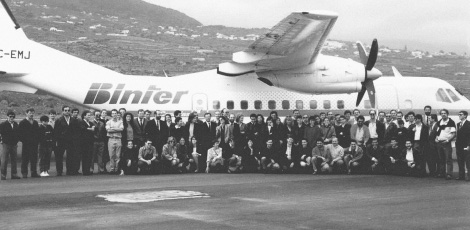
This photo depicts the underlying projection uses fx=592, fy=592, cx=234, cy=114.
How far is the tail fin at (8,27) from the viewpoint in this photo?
2019 centimetres

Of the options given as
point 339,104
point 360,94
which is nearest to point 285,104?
point 339,104

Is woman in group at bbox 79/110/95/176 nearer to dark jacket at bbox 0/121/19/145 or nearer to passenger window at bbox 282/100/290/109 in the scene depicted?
dark jacket at bbox 0/121/19/145

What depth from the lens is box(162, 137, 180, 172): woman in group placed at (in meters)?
17.2

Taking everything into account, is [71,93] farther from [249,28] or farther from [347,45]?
[249,28]

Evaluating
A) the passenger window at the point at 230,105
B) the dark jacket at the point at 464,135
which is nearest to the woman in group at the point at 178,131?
the passenger window at the point at 230,105

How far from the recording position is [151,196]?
40.1ft

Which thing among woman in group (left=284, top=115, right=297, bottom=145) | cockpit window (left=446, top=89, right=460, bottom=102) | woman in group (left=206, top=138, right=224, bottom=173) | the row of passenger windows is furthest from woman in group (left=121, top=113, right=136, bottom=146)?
cockpit window (left=446, top=89, right=460, bottom=102)

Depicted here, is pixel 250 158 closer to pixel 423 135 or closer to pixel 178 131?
pixel 178 131

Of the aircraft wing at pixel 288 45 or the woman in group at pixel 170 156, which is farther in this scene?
the woman in group at pixel 170 156

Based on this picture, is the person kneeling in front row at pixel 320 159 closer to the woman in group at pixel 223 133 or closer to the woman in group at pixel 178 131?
the woman in group at pixel 223 133

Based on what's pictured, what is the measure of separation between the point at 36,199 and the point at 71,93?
9477mm

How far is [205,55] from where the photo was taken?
8206cm

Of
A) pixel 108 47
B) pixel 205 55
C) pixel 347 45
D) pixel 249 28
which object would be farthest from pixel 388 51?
pixel 108 47

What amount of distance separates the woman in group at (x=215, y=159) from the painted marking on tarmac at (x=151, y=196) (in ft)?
14.5
